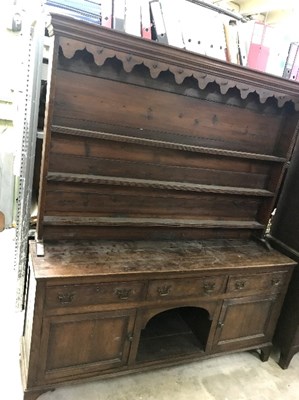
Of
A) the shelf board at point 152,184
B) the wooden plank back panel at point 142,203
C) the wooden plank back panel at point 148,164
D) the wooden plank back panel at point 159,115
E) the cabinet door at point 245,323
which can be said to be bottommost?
the cabinet door at point 245,323

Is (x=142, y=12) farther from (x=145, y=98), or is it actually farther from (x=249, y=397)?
(x=249, y=397)

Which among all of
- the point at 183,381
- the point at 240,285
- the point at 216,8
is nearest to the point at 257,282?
the point at 240,285

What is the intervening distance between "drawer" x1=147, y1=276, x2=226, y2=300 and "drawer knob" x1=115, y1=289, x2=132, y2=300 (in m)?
0.12

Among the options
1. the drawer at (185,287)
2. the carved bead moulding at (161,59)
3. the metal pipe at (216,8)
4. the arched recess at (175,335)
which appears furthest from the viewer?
the arched recess at (175,335)

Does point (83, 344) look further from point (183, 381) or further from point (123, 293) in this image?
point (183, 381)

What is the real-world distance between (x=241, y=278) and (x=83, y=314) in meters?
0.98

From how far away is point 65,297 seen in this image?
1.52 meters

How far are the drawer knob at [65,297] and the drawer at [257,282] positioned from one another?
95cm

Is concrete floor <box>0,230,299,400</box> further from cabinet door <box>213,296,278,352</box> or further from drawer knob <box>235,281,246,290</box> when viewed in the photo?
drawer knob <box>235,281,246,290</box>

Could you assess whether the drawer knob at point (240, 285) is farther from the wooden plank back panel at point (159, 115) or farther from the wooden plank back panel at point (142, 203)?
the wooden plank back panel at point (159, 115)

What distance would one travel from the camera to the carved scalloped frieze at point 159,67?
4.69 ft

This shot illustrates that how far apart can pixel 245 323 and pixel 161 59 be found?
5.61 feet

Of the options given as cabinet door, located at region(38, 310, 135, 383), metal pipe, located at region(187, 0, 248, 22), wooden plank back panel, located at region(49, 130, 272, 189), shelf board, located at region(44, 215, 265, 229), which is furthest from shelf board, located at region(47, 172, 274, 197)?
metal pipe, located at region(187, 0, 248, 22)

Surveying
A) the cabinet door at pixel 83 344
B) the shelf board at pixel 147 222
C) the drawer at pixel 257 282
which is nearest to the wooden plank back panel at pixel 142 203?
the shelf board at pixel 147 222
